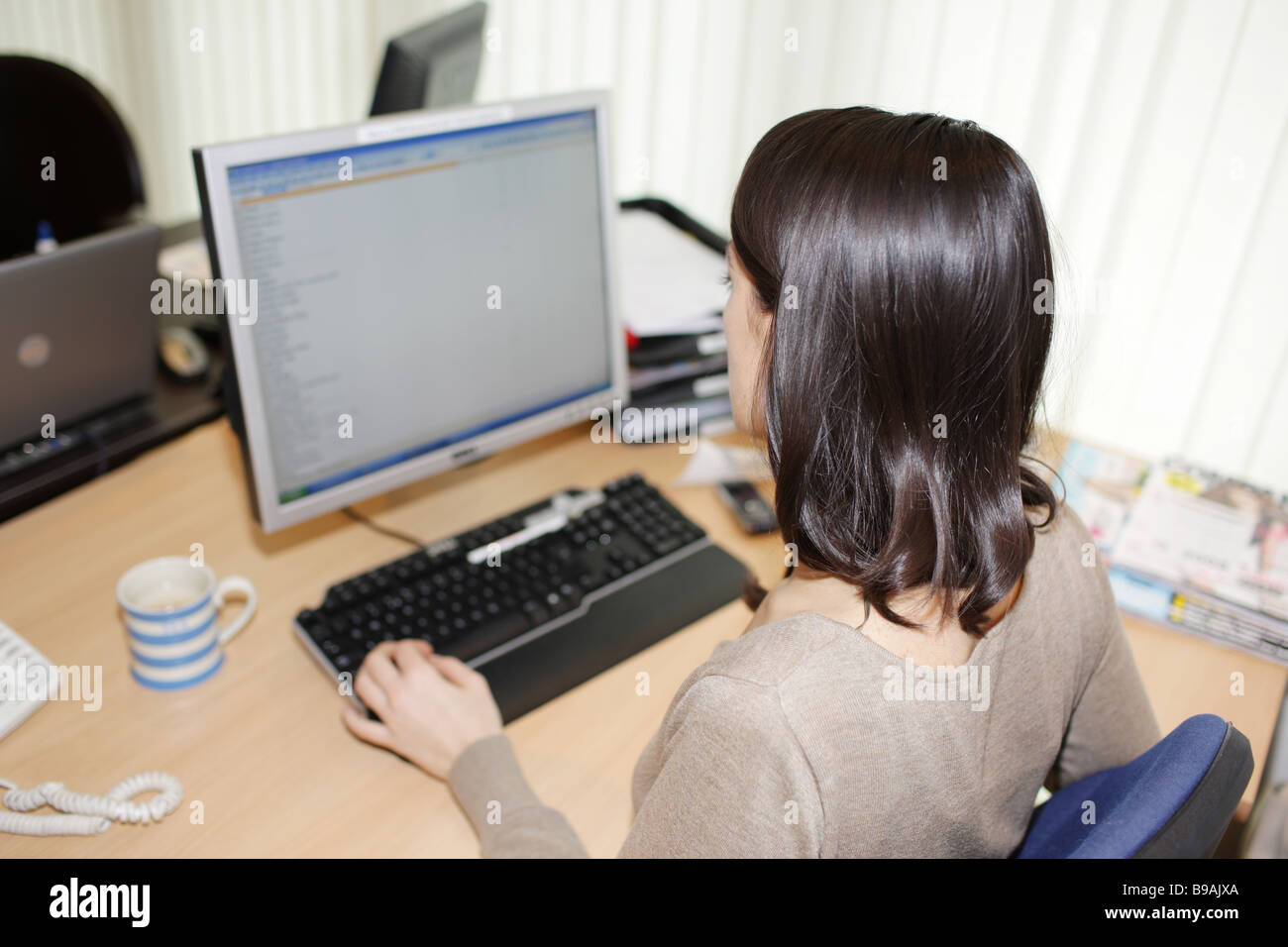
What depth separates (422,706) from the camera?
0.95m

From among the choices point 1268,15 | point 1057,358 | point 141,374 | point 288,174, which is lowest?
point 141,374

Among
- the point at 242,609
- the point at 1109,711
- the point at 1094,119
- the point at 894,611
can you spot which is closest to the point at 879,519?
the point at 894,611

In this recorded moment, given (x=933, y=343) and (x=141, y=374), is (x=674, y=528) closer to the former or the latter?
(x=933, y=343)

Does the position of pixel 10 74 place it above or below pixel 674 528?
above

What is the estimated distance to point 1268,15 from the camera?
1.54 m

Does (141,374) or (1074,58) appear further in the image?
(1074,58)

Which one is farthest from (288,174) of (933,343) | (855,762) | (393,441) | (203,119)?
(203,119)

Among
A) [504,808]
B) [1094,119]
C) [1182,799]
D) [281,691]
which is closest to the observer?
[1182,799]

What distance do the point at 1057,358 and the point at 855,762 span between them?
1.42 ft

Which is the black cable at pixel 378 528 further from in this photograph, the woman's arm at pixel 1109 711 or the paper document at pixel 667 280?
the woman's arm at pixel 1109 711

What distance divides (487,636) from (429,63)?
771 mm

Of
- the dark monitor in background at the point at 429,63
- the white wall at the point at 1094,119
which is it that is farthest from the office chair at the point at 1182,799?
the dark monitor in background at the point at 429,63

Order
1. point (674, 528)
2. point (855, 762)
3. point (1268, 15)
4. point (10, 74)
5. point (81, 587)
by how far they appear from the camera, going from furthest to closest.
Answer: point (10, 74) < point (1268, 15) < point (674, 528) < point (81, 587) < point (855, 762)

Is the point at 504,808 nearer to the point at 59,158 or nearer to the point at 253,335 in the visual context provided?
the point at 253,335
